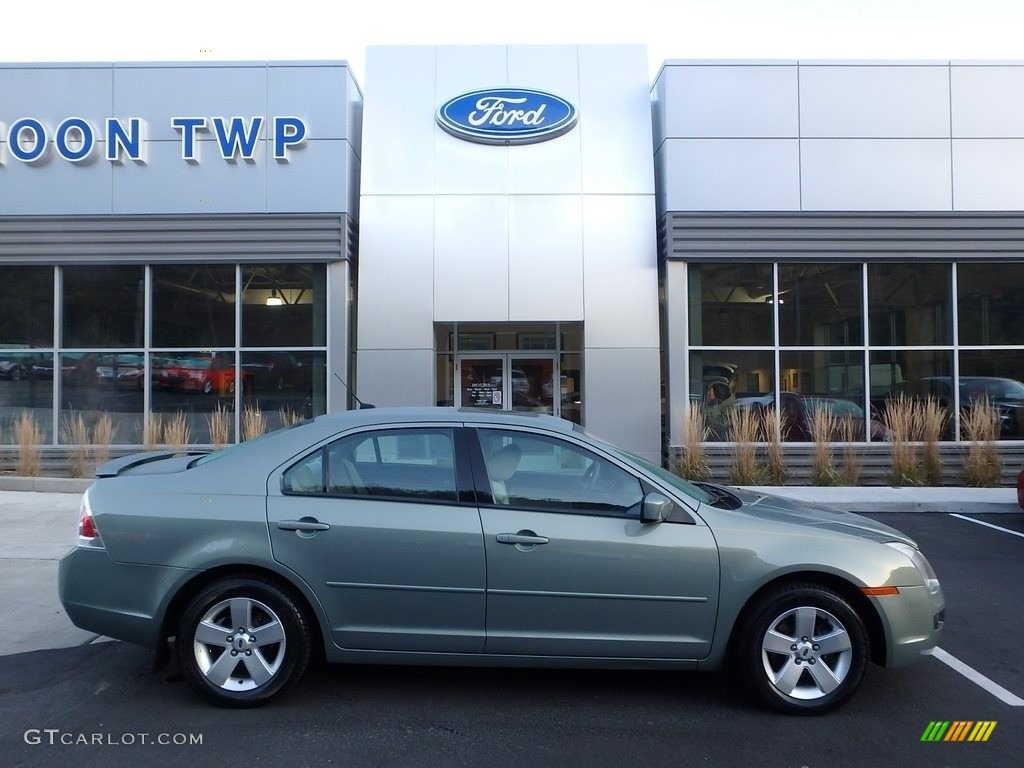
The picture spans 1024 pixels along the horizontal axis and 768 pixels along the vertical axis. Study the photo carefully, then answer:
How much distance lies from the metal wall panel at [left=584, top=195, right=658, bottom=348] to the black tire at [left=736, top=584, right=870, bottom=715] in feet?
30.6

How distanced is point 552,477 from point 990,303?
12.5 metres

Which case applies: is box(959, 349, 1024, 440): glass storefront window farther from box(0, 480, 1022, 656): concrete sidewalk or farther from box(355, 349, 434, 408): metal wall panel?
box(355, 349, 434, 408): metal wall panel

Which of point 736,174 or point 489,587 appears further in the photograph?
point 736,174

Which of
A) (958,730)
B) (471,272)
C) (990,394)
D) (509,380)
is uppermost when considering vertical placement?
(471,272)

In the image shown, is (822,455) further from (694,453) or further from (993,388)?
(993,388)

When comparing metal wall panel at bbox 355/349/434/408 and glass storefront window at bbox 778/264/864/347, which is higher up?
glass storefront window at bbox 778/264/864/347

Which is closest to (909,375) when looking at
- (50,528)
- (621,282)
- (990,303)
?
(990,303)

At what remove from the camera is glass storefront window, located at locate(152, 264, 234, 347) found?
13812 millimetres

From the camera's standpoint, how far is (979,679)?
486cm

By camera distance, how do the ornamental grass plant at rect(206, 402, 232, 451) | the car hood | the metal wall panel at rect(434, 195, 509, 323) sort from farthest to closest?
1. the metal wall panel at rect(434, 195, 509, 323)
2. the ornamental grass plant at rect(206, 402, 232, 451)
3. the car hood

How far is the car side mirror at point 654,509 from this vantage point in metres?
4.24

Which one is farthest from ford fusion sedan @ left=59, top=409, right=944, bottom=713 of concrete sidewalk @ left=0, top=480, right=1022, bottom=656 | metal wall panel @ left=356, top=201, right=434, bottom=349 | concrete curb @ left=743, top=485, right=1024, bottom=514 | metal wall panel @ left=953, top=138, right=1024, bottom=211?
metal wall panel @ left=953, top=138, right=1024, bottom=211

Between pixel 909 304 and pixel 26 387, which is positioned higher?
pixel 909 304

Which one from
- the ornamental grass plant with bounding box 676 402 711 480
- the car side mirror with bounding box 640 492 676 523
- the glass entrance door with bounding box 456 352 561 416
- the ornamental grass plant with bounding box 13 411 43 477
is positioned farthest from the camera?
the glass entrance door with bounding box 456 352 561 416
